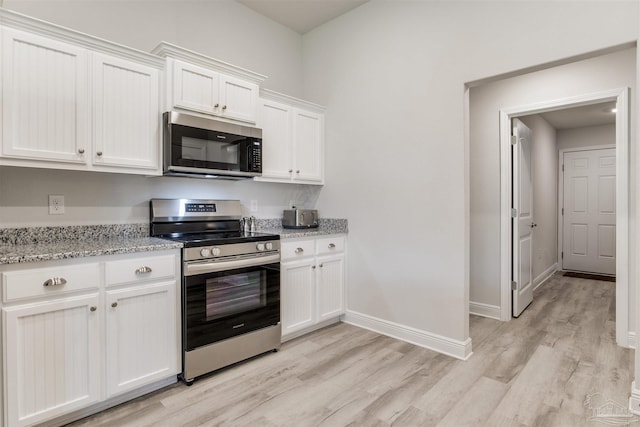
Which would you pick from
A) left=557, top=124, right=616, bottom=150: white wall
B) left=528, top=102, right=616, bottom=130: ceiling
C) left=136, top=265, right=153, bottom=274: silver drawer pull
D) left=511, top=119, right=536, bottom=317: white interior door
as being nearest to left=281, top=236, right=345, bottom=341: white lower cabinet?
left=136, top=265, right=153, bottom=274: silver drawer pull

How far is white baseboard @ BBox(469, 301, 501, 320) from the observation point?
11.6 feet

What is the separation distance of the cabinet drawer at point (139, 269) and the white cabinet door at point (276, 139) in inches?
47.7

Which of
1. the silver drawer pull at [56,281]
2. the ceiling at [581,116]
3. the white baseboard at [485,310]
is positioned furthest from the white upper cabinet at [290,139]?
the ceiling at [581,116]

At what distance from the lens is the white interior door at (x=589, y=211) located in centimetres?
559

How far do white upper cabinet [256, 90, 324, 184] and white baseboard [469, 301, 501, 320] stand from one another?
2.12m

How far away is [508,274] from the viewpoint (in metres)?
3.46

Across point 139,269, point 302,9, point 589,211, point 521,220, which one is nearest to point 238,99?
point 302,9

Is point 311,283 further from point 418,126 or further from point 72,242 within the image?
point 72,242

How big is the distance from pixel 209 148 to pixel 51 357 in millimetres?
1555

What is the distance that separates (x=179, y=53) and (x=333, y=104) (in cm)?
159

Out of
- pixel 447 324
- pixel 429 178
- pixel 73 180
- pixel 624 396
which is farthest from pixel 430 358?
pixel 73 180

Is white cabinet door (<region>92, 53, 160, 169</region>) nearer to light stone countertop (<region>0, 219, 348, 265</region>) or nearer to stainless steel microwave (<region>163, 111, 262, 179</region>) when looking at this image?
stainless steel microwave (<region>163, 111, 262, 179</region>)

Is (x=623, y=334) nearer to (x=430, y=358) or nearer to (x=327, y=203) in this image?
(x=430, y=358)

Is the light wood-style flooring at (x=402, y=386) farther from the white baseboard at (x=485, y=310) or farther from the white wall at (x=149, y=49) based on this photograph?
the white wall at (x=149, y=49)
